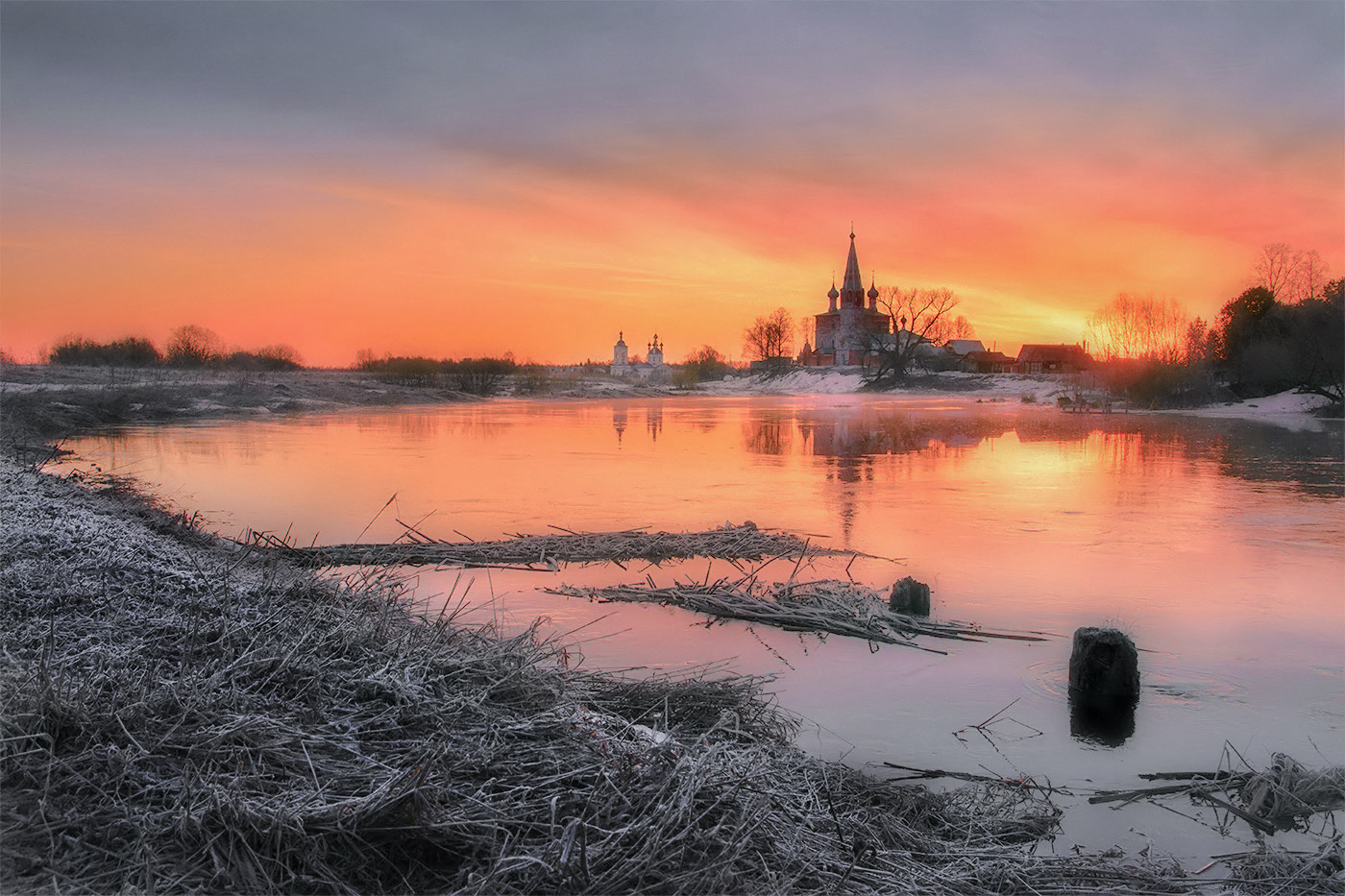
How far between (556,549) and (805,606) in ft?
9.79

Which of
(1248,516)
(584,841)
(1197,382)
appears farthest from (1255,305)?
(584,841)

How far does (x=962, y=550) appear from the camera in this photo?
9.38m

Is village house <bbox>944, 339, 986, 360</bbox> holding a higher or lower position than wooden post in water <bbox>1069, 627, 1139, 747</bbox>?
higher

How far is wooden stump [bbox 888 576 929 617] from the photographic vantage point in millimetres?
6809

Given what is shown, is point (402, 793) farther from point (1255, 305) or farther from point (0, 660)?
point (1255, 305)

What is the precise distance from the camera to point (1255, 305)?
46594 mm

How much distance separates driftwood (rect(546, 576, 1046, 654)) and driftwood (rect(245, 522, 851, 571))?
1049mm

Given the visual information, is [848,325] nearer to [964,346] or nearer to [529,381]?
[964,346]

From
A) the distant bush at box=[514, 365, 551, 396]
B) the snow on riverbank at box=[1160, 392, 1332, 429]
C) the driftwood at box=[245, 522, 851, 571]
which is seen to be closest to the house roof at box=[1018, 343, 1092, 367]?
the snow on riverbank at box=[1160, 392, 1332, 429]

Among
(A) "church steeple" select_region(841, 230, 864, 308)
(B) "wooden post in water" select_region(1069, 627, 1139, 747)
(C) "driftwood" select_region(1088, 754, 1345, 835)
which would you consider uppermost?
(A) "church steeple" select_region(841, 230, 864, 308)

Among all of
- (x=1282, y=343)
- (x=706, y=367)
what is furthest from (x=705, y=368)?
(x=1282, y=343)

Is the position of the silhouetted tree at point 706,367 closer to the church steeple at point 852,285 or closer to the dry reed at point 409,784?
the church steeple at point 852,285

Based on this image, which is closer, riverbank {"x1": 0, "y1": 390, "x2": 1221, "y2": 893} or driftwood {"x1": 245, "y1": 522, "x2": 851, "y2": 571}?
riverbank {"x1": 0, "y1": 390, "x2": 1221, "y2": 893}

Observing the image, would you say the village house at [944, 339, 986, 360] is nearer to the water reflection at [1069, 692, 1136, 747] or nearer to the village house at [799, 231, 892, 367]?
the village house at [799, 231, 892, 367]
